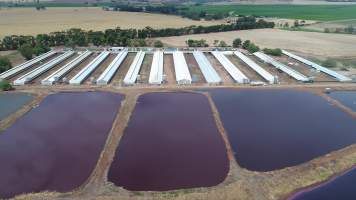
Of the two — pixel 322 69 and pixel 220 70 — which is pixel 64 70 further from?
pixel 322 69

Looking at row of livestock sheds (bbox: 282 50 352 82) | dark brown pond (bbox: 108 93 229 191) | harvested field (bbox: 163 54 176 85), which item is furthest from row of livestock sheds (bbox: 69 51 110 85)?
row of livestock sheds (bbox: 282 50 352 82)

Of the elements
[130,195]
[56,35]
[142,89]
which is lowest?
[130,195]

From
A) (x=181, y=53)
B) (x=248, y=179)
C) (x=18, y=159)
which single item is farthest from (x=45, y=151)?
(x=181, y=53)

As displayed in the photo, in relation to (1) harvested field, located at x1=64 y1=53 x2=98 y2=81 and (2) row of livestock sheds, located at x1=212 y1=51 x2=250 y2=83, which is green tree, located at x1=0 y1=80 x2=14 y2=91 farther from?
(2) row of livestock sheds, located at x1=212 y1=51 x2=250 y2=83

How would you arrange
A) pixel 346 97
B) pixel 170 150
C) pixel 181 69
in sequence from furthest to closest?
pixel 181 69, pixel 346 97, pixel 170 150

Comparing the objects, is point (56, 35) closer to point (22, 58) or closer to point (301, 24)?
point (22, 58)

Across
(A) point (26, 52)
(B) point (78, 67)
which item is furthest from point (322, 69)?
(A) point (26, 52)
